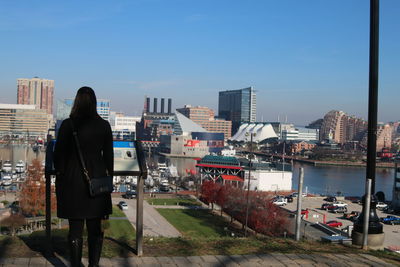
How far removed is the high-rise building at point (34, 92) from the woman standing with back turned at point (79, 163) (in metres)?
61.3

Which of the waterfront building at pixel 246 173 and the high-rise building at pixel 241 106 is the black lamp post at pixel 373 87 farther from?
the high-rise building at pixel 241 106

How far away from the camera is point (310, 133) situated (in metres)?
58.8

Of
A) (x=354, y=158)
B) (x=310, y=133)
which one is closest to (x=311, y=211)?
(x=354, y=158)

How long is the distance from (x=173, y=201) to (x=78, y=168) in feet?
35.8

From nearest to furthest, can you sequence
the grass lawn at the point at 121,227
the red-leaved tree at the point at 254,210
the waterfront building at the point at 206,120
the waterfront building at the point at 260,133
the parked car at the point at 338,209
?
the grass lawn at the point at 121,227, the red-leaved tree at the point at 254,210, the parked car at the point at 338,209, the waterfront building at the point at 260,133, the waterfront building at the point at 206,120

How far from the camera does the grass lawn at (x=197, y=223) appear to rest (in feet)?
25.3

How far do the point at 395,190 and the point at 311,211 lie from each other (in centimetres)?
413

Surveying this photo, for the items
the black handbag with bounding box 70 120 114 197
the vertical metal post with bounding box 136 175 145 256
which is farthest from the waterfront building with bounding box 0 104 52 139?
the black handbag with bounding box 70 120 114 197

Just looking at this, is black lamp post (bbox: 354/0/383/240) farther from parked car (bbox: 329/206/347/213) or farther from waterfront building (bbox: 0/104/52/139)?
waterfront building (bbox: 0/104/52/139)

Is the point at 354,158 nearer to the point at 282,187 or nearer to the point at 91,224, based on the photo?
the point at 282,187

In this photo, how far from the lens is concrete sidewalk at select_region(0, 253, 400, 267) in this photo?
4.94 feet

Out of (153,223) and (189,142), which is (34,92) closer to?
(189,142)

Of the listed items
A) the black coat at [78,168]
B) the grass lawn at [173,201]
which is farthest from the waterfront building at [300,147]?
the black coat at [78,168]

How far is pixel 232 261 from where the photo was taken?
5.40 ft
